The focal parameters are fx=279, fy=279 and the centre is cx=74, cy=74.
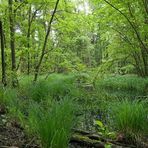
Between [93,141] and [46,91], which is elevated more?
[46,91]

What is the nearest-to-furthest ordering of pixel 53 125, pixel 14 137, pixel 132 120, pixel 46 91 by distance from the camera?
pixel 53 125
pixel 14 137
pixel 132 120
pixel 46 91

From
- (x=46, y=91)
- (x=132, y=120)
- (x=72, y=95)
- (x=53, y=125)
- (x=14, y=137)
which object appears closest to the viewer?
(x=53, y=125)

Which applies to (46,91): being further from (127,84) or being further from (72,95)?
(127,84)

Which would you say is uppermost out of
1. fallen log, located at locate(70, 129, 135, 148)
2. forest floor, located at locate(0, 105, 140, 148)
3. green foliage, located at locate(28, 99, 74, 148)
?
green foliage, located at locate(28, 99, 74, 148)

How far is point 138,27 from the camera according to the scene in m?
8.34

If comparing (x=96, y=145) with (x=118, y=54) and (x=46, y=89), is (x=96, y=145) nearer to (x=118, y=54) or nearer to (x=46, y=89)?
(x=46, y=89)

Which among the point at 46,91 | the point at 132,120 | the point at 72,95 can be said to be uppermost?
the point at 46,91

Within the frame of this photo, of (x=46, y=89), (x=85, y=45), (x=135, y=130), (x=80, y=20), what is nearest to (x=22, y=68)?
(x=80, y=20)

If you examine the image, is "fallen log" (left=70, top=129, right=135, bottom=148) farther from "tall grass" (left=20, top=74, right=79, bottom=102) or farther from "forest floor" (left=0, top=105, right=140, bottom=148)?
"tall grass" (left=20, top=74, right=79, bottom=102)

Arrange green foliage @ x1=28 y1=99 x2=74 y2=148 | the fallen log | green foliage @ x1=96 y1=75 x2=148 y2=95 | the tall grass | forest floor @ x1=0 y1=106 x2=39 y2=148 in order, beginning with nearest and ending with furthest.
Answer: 1. green foliage @ x1=28 y1=99 x2=74 y2=148
2. forest floor @ x1=0 y1=106 x2=39 y2=148
3. the fallen log
4. the tall grass
5. green foliage @ x1=96 y1=75 x2=148 y2=95

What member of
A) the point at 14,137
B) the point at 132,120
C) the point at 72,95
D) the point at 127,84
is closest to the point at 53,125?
the point at 14,137

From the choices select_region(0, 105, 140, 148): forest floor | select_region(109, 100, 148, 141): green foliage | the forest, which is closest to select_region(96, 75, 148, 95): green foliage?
the forest

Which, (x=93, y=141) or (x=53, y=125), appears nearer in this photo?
(x=53, y=125)

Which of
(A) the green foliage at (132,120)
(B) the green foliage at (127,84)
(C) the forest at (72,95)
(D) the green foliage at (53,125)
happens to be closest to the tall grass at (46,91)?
(C) the forest at (72,95)
